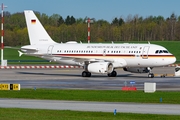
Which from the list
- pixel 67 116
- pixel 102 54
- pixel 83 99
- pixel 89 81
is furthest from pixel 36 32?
pixel 67 116

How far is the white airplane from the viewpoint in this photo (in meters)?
54.0

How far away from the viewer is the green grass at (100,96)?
101 ft

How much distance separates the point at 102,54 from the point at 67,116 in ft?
111

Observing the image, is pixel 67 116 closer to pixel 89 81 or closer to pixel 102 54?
pixel 89 81

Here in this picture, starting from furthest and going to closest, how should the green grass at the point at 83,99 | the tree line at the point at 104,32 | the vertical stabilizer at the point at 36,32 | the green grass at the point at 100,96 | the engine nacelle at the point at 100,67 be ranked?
the tree line at the point at 104,32
the vertical stabilizer at the point at 36,32
the engine nacelle at the point at 100,67
the green grass at the point at 100,96
the green grass at the point at 83,99

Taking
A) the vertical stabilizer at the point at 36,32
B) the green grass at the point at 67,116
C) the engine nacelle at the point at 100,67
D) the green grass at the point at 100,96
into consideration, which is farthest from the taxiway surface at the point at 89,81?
the green grass at the point at 67,116

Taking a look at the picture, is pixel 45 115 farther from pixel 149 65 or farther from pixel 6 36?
pixel 6 36

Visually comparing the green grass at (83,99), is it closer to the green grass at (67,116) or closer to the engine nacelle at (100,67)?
the green grass at (67,116)

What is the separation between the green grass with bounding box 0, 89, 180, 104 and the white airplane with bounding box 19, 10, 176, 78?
1920cm

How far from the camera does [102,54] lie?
186 feet

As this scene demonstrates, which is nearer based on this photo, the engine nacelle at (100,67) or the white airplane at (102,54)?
the engine nacelle at (100,67)

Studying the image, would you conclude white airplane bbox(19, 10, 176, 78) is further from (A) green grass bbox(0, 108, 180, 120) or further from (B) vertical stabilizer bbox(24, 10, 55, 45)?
(A) green grass bbox(0, 108, 180, 120)

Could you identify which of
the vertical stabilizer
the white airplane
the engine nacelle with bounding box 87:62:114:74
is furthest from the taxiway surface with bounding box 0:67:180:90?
the vertical stabilizer

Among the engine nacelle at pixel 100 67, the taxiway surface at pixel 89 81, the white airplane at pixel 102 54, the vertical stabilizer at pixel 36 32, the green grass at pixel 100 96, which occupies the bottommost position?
the green grass at pixel 100 96
